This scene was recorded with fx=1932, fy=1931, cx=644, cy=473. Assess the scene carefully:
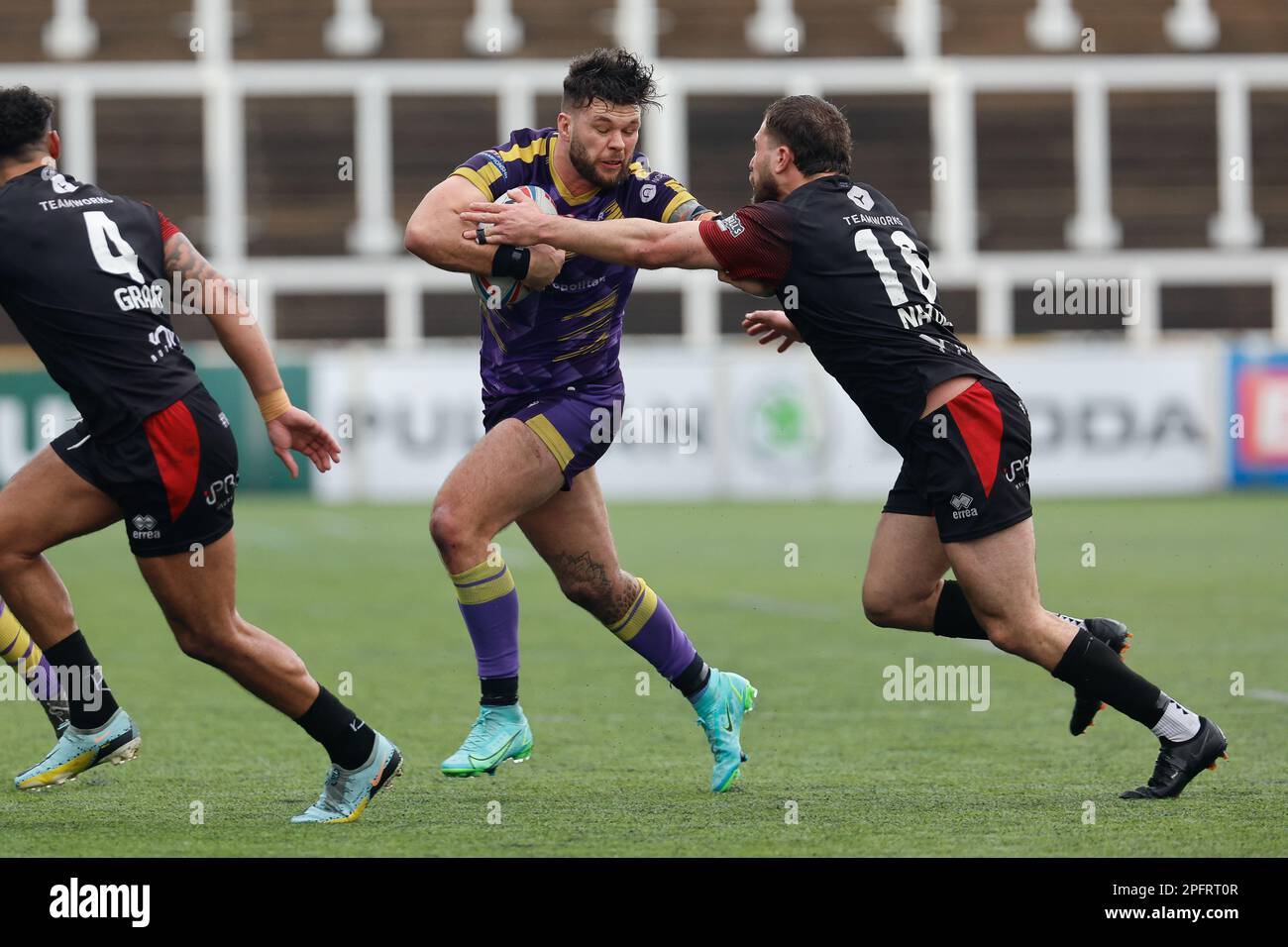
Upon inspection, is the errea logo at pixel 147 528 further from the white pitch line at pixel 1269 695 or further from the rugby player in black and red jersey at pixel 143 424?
the white pitch line at pixel 1269 695

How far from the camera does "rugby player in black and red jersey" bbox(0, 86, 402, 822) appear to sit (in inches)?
221

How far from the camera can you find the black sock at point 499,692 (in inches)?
259

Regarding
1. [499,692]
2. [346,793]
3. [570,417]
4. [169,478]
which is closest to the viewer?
[169,478]

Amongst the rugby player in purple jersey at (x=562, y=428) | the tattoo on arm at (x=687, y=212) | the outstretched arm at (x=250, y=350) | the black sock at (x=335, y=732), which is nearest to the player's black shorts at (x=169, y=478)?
the outstretched arm at (x=250, y=350)

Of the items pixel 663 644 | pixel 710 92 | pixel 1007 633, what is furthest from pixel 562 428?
pixel 710 92

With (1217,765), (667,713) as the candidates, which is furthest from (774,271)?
(667,713)

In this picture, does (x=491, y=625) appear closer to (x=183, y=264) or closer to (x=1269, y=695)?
(x=183, y=264)

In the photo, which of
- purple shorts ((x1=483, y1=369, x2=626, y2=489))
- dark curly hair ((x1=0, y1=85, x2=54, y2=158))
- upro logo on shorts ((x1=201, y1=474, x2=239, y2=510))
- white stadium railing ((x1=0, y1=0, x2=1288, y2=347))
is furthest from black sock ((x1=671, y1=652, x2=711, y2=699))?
white stadium railing ((x1=0, y1=0, x2=1288, y2=347))

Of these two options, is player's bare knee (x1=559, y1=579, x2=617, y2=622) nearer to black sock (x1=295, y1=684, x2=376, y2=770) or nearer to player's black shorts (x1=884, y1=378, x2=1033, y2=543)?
Result: black sock (x1=295, y1=684, x2=376, y2=770)

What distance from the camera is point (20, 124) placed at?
225 inches

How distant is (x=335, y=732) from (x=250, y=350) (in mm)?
1185

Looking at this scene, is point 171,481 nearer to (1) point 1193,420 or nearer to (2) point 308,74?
(1) point 1193,420

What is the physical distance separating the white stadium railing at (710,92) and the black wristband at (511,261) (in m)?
24.7

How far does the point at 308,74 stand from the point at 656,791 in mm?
26322
